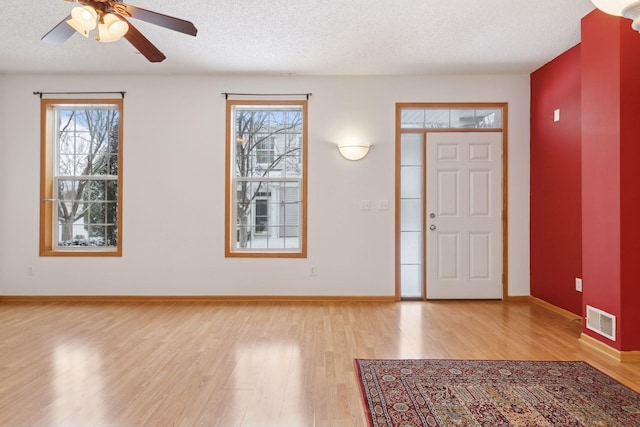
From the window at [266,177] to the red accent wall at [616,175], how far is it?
3042mm

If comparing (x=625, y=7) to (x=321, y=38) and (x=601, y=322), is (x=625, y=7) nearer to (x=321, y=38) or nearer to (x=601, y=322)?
(x=601, y=322)

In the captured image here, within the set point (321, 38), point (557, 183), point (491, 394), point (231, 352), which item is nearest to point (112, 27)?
point (321, 38)

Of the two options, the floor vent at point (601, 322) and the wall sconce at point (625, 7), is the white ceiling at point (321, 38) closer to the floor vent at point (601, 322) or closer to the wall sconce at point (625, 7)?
the wall sconce at point (625, 7)

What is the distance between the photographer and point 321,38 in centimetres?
373

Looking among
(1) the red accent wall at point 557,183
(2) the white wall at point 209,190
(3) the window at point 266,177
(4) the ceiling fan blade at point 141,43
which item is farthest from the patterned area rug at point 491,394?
(4) the ceiling fan blade at point 141,43

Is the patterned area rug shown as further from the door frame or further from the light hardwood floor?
the door frame

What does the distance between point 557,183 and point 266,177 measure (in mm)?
3350

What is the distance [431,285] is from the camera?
186 inches

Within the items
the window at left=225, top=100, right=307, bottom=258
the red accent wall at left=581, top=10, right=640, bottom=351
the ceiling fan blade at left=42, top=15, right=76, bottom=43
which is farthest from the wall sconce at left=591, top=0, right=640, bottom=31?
the window at left=225, top=100, right=307, bottom=258

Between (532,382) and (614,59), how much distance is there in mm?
2441

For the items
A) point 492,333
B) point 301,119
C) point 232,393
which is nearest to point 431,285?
point 492,333

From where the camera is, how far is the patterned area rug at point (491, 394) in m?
2.03

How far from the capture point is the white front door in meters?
4.73

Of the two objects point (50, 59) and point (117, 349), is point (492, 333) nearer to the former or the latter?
point (117, 349)
